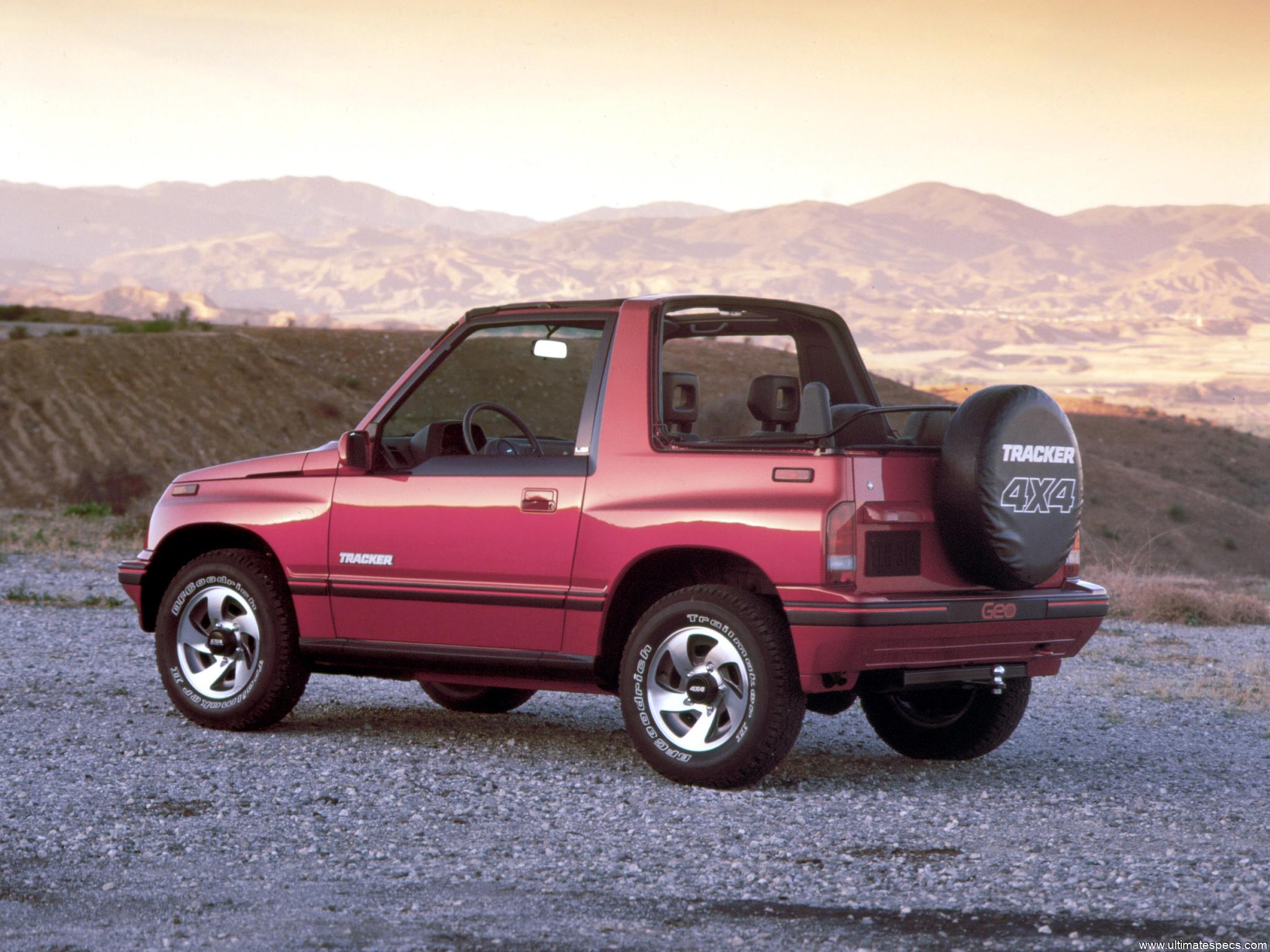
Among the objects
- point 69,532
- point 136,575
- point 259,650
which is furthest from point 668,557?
point 69,532

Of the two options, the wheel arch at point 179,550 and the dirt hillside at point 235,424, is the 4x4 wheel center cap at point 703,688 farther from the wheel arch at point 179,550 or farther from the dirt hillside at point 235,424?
the dirt hillside at point 235,424

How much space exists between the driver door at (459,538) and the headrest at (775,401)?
81cm

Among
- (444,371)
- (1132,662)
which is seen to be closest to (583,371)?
(444,371)

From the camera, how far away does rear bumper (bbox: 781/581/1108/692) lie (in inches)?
253

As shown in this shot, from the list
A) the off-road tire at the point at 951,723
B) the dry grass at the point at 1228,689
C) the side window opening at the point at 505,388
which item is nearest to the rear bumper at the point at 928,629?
the off-road tire at the point at 951,723

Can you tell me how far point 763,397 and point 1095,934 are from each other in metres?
3.46

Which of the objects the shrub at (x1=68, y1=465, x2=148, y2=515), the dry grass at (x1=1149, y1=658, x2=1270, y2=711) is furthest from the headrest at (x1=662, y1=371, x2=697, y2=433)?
the shrub at (x1=68, y1=465, x2=148, y2=515)

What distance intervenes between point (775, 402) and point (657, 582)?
112cm

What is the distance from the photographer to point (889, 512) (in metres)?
6.56

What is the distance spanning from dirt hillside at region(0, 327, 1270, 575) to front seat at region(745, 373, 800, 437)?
40.1 meters

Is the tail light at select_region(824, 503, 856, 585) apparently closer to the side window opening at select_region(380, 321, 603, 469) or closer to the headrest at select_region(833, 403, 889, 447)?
the headrest at select_region(833, 403, 889, 447)

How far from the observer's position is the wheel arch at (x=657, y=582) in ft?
22.8

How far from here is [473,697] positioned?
9.23 metres

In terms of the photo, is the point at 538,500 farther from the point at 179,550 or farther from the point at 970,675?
the point at 179,550
